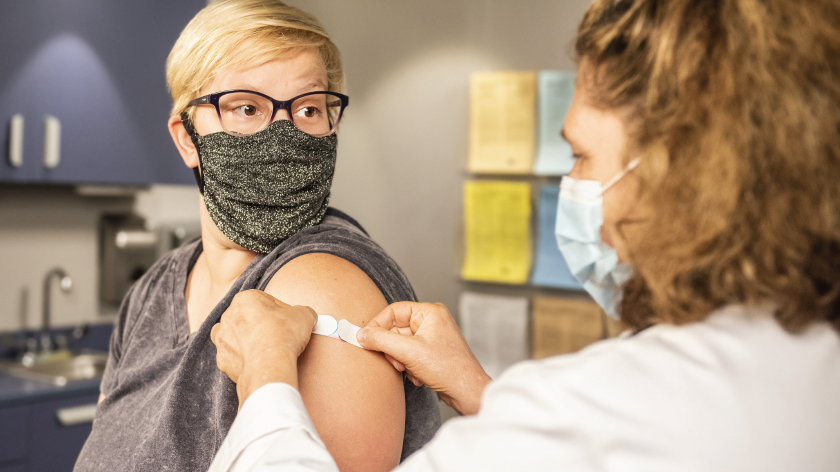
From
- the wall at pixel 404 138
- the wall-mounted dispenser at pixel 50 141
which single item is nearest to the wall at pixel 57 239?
the wall at pixel 404 138

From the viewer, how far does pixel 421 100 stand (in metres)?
2.50

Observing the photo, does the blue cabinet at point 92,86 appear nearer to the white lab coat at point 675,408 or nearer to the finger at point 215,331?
the finger at point 215,331

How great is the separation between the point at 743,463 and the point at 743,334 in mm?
112

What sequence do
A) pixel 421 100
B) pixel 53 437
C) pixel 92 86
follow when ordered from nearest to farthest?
pixel 53 437 < pixel 421 100 < pixel 92 86

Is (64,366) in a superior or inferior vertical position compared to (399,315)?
inferior

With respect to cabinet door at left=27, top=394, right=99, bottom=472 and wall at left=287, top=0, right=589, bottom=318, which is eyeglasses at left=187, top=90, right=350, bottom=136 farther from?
cabinet door at left=27, top=394, right=99, bottom=472

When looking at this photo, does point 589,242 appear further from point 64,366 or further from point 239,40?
point 64,366

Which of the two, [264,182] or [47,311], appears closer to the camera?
[264,182]

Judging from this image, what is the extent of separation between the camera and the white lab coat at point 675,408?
0.53m

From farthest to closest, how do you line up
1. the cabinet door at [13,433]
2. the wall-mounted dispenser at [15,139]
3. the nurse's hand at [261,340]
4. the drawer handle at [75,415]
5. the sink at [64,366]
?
1. the sink at [64,366]
2. the wall-mounted dispenser at [15,139]
3. the drawer handle at [75,415]
4. the cabinet door at [13,433]
5. the nurse's hand at [261,340]

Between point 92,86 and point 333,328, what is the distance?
226cm

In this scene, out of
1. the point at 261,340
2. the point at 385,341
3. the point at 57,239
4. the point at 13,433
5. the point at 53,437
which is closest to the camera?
the point at 261,340

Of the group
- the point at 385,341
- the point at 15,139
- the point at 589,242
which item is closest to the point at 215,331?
the point at 385,341

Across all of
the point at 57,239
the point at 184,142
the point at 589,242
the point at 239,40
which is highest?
the point at 239,40
